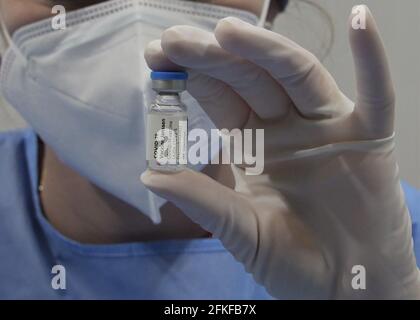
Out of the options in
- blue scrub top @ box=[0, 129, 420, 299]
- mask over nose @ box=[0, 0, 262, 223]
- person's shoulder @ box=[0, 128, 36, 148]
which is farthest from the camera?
person's shoulder @ box=[0, 128, 36, 148]

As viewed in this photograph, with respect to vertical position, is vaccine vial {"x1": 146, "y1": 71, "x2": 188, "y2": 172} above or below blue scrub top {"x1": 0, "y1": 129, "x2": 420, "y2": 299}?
above

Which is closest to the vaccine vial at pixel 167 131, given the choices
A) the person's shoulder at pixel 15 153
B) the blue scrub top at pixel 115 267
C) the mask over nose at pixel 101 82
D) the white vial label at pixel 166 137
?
the white vial label at pixel 166 137

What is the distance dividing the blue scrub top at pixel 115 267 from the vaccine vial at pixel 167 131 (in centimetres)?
30

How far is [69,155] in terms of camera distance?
73cm

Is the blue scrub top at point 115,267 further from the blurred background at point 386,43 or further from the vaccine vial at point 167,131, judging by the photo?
the vaccine vial at point 167,131

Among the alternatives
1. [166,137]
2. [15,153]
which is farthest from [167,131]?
[15,153]

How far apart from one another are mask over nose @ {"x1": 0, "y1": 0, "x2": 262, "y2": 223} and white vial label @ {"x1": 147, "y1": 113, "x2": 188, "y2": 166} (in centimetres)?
12

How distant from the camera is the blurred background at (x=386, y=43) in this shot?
0.87 meters

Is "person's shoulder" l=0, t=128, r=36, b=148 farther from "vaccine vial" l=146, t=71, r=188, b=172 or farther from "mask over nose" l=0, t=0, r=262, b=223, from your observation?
"vaccine vial" l=146, t=71, r=188, b=172

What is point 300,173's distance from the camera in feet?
1.97

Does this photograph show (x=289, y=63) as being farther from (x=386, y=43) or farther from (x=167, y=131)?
(x=386, y=43)

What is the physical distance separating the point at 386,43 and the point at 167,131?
0.56m

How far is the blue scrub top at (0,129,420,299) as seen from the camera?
0.79 m

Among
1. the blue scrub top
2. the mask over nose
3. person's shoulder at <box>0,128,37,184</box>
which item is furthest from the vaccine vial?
person's shoulder at <box>0,128,37,184</box>
